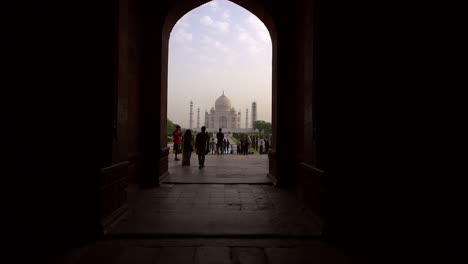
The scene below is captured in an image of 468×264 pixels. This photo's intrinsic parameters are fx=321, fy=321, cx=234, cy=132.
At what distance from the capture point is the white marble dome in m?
71.2

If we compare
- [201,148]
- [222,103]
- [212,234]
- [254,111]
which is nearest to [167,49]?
[201,148]

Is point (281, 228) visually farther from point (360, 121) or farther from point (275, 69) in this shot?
point (275, 69)

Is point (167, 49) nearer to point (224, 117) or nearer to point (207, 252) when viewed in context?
point (207, 252)

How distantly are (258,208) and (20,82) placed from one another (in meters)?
2.63

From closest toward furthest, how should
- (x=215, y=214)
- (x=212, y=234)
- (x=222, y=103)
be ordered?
(x=212, y=234) → (x=215, y=214) → (x=222, y=103)

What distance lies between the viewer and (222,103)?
71500 millimetres

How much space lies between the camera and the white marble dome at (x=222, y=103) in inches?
2805

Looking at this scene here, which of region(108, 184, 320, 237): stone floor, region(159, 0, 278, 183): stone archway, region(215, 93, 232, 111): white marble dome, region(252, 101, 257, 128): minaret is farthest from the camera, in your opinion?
region(252, 101, 257, 128): minaret

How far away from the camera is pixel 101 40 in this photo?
2.77 metres

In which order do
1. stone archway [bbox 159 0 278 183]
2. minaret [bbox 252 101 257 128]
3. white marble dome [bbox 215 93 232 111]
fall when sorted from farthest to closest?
minaret [bbox 252 101 257 128] → white marble dome [bbox 215 93 232 111] → stone archway [bbox 159 0 278 183]

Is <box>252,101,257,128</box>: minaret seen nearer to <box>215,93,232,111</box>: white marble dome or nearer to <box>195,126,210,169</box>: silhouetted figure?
<box>215,93,232,111</box>: white marble dome

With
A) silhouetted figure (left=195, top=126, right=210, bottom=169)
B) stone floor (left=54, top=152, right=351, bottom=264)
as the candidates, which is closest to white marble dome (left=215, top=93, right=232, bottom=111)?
silhouetted figure (left=195, top=126, right=210, bottom=169)

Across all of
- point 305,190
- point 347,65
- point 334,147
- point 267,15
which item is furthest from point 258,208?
point 267,15

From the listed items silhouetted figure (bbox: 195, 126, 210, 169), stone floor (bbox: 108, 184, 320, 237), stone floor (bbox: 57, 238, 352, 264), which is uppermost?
silhouetted figure (bbox: 195, 126, 210, 169)
